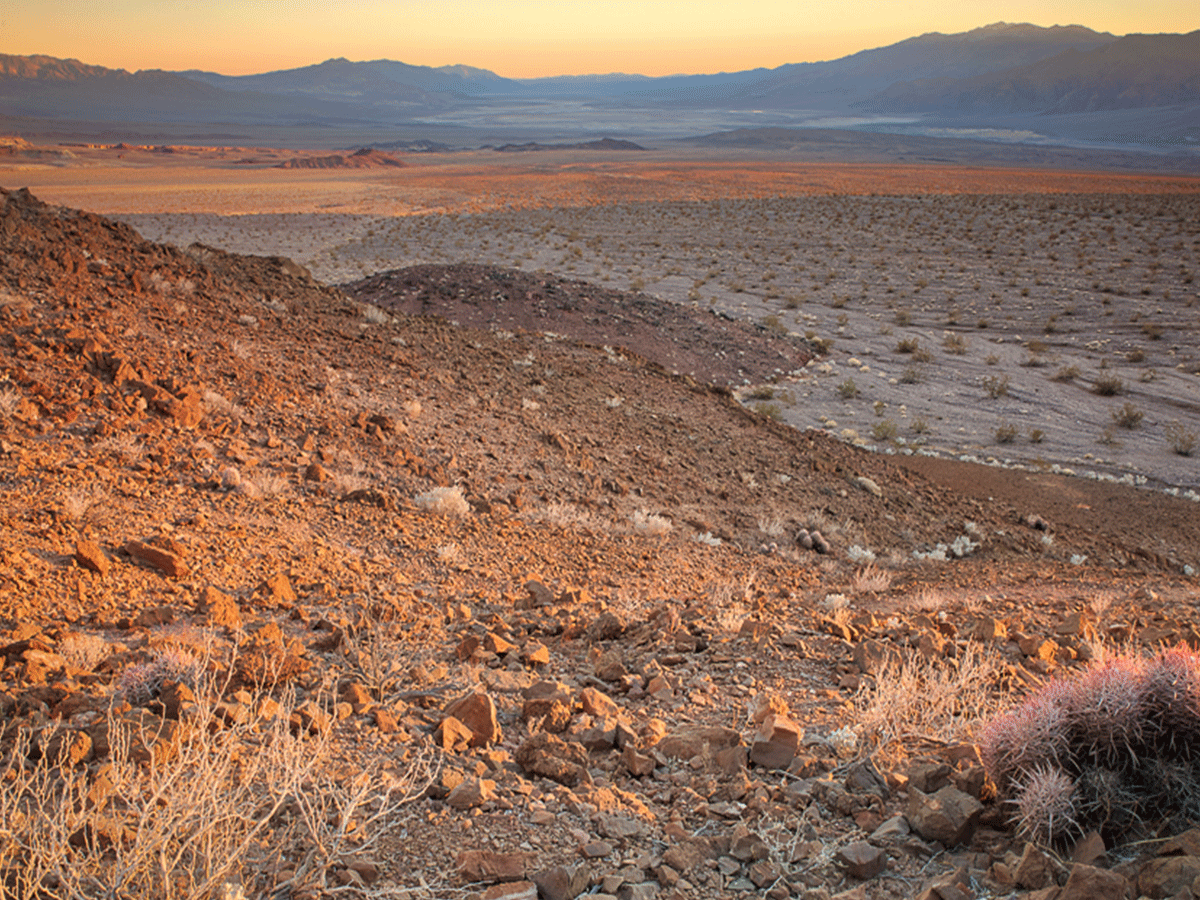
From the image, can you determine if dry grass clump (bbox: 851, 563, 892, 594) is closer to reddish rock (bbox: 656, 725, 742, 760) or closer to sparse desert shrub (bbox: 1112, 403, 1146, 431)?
reddish rock (bbox: 656, 725, 742, 760)

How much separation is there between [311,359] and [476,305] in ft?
26.6

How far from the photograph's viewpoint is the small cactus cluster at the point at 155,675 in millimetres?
3340

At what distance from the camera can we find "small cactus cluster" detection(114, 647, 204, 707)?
3340 millimetres

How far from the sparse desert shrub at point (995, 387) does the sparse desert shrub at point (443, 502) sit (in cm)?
1327

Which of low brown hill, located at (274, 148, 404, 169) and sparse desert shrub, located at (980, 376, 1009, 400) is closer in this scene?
sparse desert shrub, located at (980, 376, 1009, 400)

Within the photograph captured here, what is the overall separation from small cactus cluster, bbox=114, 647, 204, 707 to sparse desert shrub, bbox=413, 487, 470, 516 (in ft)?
9.90

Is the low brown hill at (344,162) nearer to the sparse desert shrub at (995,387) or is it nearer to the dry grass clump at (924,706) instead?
the sparse desert shrub at (995,387)

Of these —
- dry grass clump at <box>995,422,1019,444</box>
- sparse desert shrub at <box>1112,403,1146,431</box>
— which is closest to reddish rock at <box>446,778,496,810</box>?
dry grass clump at <box>995,422,1019,444</box>

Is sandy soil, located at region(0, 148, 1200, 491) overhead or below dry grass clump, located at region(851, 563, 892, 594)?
overhead

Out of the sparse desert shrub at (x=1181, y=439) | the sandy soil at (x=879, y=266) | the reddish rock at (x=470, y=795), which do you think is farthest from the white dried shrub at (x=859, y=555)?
the sparse desert shrub at (x=1181, y=439)

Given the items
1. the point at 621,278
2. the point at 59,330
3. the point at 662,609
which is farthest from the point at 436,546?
the point at 621,278

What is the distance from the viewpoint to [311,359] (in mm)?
9023

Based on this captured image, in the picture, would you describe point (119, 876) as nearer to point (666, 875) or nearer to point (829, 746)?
point (666, 875)

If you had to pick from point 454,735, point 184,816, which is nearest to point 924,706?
point 454,735
